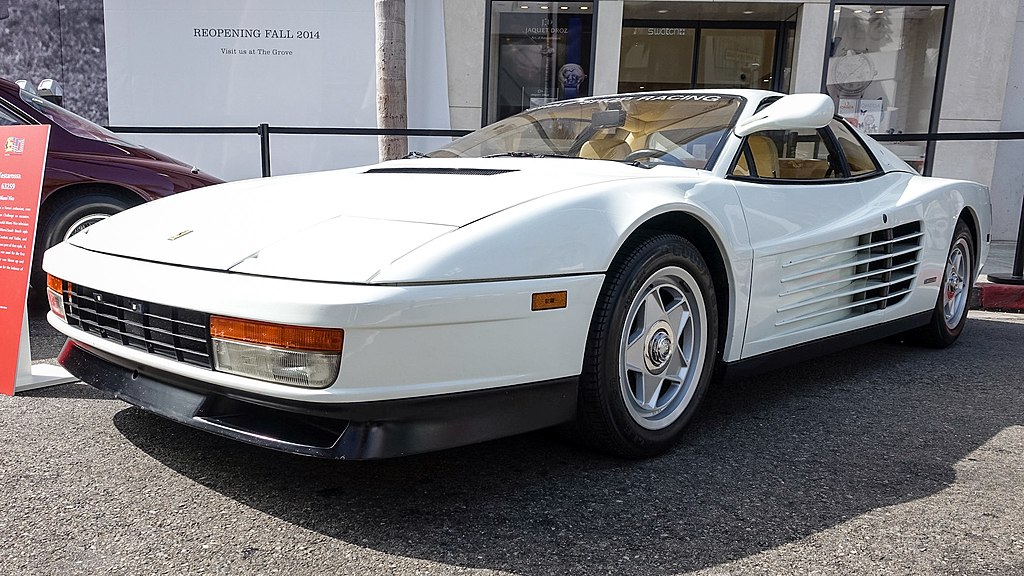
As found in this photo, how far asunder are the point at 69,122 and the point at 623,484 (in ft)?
12.8

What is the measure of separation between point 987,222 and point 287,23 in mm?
7526

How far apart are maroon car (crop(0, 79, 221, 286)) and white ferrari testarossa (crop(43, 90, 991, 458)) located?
1.90 meters

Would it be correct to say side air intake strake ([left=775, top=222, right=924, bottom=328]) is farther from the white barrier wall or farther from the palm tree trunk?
the white barrier wall

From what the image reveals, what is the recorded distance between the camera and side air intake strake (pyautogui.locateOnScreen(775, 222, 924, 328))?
2924 mm

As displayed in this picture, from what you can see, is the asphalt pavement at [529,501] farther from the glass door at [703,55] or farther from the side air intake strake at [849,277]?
the glass door at [703,55]

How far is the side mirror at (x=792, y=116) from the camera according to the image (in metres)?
2.88

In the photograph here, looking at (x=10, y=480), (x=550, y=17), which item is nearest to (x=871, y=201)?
(x=10, y=480)

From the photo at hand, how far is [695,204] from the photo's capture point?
2.53m

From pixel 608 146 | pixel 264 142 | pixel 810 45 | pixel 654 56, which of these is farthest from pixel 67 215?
pixel 810 45

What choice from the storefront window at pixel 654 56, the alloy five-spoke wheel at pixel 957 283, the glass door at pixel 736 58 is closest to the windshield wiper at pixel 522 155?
the alloy five-spoke wheel at pixel 957 283

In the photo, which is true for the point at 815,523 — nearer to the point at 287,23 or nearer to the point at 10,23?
the point at 287,23

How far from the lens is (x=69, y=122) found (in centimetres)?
457

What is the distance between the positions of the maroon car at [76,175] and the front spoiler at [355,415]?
2.44 meters

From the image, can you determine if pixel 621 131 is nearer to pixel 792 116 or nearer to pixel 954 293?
pixel 792 116
